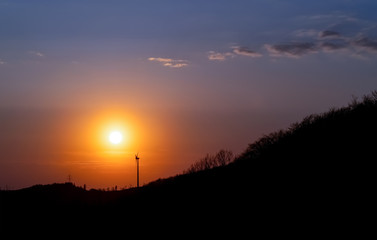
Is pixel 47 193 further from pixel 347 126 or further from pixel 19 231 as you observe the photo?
pixel 347 126

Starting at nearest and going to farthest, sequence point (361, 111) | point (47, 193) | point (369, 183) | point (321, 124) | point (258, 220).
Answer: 1. point (369, 183)
2. point (258, 220)
3. point (361, 111)
4. point (321, 124)
5. point (47, 193)

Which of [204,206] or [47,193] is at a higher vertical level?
[47,193]

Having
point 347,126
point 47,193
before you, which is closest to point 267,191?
point 347,126

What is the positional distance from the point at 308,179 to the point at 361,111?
22.6ft

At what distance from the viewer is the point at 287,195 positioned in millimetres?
22703

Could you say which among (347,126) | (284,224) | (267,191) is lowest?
(284,224)

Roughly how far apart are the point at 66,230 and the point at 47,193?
2496 centimetres

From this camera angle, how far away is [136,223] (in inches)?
1166

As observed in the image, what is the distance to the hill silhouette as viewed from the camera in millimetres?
19953

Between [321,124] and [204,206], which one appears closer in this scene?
[204,206]

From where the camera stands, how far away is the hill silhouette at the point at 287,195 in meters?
20.0

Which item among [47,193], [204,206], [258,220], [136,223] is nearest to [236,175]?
[204,206]

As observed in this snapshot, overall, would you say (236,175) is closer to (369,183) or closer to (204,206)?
(204,206)

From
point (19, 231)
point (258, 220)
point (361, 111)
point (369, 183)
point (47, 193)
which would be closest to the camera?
point (369, 183)
